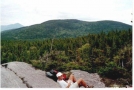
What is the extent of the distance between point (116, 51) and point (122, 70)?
1180 millimetres

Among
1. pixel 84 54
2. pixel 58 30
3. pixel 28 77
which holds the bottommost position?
pixel 28 77

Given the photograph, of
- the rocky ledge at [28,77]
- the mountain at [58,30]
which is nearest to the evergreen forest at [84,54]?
the rocky ledge at [28,77]

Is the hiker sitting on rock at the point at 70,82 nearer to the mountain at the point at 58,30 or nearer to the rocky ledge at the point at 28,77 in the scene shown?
the rocky ledge at the point at 28,77

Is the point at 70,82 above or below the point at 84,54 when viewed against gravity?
below

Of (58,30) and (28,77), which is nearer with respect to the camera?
(28,77)

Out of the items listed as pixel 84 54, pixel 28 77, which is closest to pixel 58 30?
pixel 84 54

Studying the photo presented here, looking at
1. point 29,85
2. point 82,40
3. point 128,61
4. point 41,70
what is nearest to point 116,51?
point 128,61

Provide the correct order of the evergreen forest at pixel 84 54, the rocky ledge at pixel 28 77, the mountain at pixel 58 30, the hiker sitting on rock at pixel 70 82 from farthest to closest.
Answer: the mountain at pixel 58 30 → the evergreen forest at pixel 84 54 → the rocky ledge at pixel 28 77 → the hiker sitting on rock at pixel 70 82

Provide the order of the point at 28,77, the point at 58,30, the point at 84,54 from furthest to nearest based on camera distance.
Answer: the point at 58,30, the point at 84,54, the point at 28,77

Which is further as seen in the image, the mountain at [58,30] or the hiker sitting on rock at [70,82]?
the mountain at [58,30]

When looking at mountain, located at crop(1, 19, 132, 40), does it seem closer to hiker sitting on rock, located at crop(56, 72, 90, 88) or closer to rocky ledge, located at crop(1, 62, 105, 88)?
rocky ledge, located at crop(1, 62, 105, 88)

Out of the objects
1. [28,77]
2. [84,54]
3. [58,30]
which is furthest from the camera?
[58,30]

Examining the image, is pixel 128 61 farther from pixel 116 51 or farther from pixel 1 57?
pixel 1 57

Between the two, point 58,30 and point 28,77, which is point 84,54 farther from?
point 58,30
